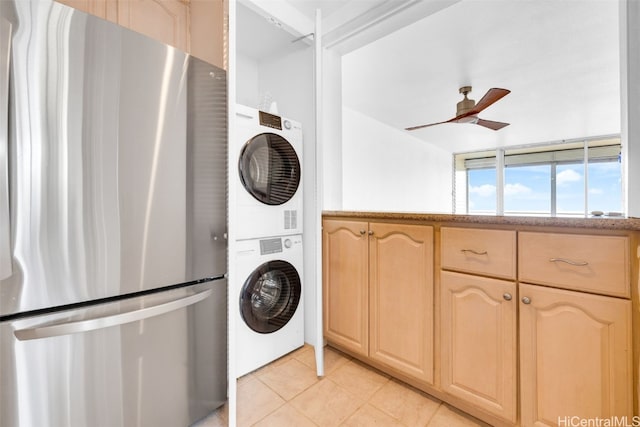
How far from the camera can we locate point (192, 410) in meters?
1.20

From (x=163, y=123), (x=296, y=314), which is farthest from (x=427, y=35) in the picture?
(x=296, y=314)

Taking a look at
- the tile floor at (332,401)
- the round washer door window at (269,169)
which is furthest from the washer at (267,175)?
the tile floor at (332,401)

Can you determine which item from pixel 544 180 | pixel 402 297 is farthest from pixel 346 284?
pixel 544 180

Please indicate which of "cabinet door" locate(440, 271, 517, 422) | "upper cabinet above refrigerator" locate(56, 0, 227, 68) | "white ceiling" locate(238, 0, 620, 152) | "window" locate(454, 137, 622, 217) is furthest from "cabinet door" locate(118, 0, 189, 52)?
"window" locate(454, 137, 622, 217)

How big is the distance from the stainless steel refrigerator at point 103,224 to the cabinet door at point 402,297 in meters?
0.87

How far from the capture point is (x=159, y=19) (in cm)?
154

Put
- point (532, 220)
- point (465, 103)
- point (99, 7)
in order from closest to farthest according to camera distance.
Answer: point (532, 220)
point (99, 7)
point (465, 103)

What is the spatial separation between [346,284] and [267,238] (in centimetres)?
58

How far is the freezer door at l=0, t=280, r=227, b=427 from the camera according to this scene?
0.83 meters

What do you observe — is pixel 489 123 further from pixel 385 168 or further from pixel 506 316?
pixel 506 316

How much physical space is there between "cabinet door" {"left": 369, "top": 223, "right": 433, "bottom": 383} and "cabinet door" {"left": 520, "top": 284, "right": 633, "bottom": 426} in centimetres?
40

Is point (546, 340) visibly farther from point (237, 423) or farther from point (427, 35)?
point (427, 35)

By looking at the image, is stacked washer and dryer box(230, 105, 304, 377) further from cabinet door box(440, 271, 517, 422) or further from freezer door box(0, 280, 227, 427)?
cabinet door box(440, 271, 517, 422)

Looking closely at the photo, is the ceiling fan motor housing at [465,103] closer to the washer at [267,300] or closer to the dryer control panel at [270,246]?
the washer at [267,300]
